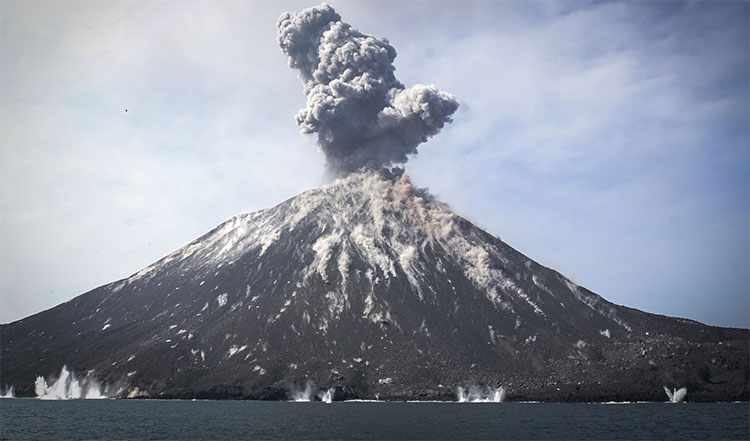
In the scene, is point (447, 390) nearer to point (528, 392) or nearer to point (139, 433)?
point (528, 392)

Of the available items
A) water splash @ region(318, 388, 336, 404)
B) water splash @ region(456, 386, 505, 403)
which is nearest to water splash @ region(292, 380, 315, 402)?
water splash @ region(318, 388, 336, 404)

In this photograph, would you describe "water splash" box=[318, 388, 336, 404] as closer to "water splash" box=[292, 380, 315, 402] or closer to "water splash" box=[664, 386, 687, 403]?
"water splash" box=[292, 380, 315, 402]

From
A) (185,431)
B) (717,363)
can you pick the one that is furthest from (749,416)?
(185,431)

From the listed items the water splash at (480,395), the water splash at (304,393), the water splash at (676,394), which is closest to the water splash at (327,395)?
the water splash at (304,393)

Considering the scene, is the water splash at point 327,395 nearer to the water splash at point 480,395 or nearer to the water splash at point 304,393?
the water splash at point 304,393

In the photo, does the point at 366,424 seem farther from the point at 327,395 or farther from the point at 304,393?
the point at 304,393

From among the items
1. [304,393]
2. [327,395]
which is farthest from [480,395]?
[304,393]
